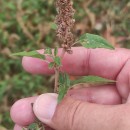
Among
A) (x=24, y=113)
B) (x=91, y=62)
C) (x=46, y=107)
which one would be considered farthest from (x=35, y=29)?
(x=46, y=107)

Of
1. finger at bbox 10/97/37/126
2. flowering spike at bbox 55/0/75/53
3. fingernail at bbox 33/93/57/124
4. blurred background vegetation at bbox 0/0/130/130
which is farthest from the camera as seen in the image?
blurred background vegetation at bbox 0/0/130/130

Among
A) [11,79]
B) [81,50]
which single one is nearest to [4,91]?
[11,79]

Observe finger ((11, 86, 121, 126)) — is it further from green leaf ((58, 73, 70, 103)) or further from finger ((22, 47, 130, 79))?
green leaf ((58, 73, 70, 103))

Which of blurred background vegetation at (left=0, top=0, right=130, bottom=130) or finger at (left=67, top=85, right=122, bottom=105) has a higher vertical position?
blurred background vegetation at (left=0, top=0, right=130, bottom=130)

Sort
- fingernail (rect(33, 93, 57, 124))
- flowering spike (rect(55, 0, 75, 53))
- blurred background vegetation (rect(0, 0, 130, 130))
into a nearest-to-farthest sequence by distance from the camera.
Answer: flowering spike (rect(55, 0, 75, 53)), fingernail (rect(33, 93, 57, 124)), blurred background vegetation (rect(0, 0, 130, 130))

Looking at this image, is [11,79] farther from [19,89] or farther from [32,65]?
[32,65]

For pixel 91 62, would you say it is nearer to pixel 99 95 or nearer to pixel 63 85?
pixel 99 95

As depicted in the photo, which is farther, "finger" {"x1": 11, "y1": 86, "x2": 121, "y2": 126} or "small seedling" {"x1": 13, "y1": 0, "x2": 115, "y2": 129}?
"finger" {"x1": 11, "y1": 86, "x2": 121, "y2": 126}

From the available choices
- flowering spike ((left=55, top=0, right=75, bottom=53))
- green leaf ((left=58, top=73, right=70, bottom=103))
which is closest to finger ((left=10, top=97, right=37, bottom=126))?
green leaf ((left=58, top=73, right=70, bottom=103))
